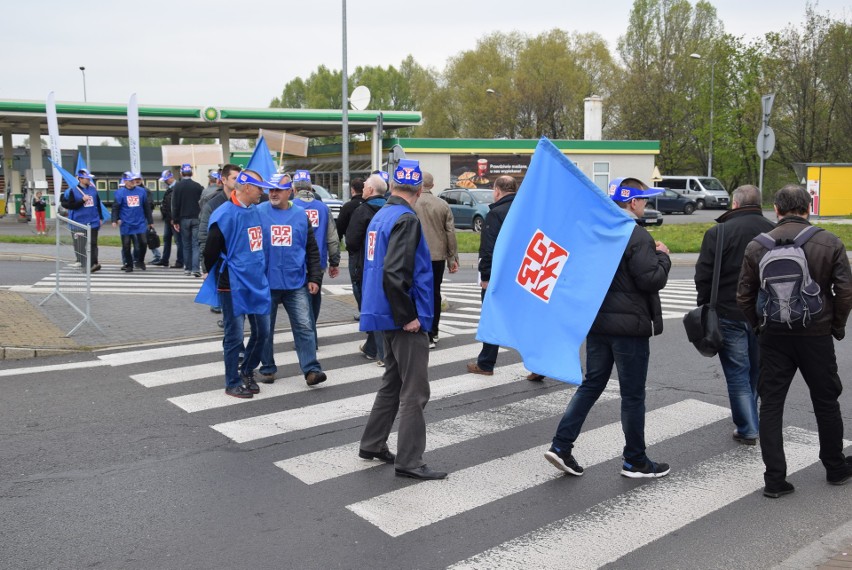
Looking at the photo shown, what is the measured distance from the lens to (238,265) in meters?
7.52

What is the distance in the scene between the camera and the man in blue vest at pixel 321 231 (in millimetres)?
9430

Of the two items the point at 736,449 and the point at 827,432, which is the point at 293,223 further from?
the point at 827,432

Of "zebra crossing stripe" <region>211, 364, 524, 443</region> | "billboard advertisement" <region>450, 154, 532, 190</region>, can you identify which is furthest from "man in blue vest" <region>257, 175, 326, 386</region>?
"billboard advertisement" <region>450, 154, 532, 190</region>

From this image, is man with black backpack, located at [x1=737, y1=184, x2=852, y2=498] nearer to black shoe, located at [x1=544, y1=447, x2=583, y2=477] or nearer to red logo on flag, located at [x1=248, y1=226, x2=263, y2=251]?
black shoe, located at [x1=544, y1=447, x2=583, y2=477]

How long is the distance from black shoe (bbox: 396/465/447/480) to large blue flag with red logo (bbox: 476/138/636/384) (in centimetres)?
94

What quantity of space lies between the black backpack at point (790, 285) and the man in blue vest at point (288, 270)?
4.26 meters

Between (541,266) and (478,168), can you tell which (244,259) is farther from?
(478,168)

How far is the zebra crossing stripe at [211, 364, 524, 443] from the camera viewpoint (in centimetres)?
668

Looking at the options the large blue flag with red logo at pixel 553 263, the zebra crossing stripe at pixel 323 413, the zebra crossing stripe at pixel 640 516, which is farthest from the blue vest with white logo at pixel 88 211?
the zebra crossing stripe at pixel 640 516

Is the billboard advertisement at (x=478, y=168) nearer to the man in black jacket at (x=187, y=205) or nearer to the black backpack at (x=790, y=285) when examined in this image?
the man in black jacket at (x=187, y=205)

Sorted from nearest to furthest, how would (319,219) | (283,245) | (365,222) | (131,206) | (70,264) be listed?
(283,245) < (365,222) < (319,219) < (70,264) < (131,206)

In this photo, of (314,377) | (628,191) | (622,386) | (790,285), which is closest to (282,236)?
(314,377)

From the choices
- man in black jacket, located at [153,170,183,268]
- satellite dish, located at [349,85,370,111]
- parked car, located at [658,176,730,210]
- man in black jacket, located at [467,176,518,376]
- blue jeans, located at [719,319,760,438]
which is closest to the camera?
blue jeans, located at [719,319,760,438]

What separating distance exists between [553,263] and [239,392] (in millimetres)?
3558
